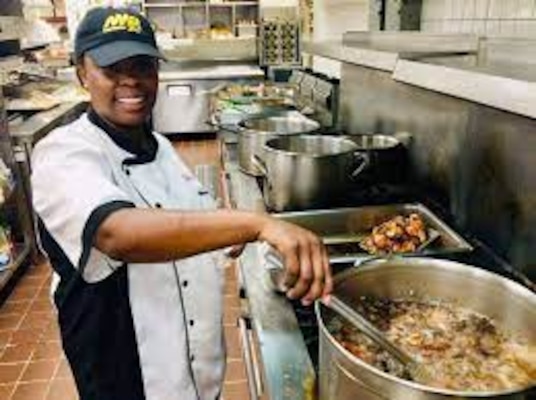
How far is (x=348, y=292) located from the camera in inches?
41.9

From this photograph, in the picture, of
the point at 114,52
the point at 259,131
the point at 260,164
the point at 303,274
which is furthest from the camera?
the point at 259,131

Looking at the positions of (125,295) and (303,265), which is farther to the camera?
(125,295)

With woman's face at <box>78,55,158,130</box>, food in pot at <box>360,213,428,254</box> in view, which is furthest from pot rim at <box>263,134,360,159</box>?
woman's face at <box>78,55,158,130</box>

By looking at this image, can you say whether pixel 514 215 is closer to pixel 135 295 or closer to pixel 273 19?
pixel 135 295

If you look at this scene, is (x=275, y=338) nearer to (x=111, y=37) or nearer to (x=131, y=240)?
(x=131, y=240)

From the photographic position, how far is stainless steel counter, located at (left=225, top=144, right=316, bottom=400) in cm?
99

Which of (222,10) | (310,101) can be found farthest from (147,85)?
(222,10)

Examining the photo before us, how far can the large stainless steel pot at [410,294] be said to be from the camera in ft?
2.47

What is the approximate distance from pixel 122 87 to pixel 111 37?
0.38 feet

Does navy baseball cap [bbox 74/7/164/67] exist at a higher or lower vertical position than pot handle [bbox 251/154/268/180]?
higher

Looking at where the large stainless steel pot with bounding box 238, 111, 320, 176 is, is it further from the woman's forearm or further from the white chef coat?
the woman's forearm

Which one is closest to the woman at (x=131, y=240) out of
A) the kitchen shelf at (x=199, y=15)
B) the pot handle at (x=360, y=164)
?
the pot handle at (x=360, y=164)

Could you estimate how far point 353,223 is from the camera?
171cm

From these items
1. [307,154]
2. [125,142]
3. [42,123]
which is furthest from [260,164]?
[42,123]
